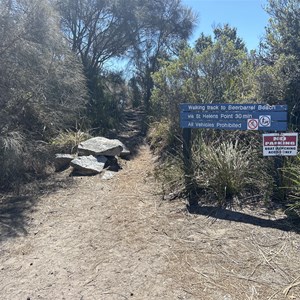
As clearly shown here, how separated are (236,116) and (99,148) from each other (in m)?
4.58

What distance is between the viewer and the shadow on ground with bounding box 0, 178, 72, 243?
5.23 meters

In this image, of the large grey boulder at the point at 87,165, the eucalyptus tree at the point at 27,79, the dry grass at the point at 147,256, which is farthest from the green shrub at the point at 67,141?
the dry grass at the point at 147,256

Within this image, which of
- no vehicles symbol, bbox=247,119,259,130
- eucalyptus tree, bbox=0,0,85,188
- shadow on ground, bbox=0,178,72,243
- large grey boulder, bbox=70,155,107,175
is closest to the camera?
shadow on ground, bbox=0,178,72,243

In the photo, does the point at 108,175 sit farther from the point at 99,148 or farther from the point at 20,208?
the point at 20,208

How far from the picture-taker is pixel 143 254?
168 inches

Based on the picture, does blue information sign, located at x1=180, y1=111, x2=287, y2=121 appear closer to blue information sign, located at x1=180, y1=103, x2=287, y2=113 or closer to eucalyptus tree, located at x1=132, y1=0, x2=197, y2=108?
blue information sign, located at x1=180, y1=103, x2=287, y2=113

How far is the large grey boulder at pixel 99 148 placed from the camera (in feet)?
30.8

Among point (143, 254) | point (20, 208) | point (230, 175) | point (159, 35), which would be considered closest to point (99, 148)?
point (20, 208)

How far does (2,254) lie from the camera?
4.45m

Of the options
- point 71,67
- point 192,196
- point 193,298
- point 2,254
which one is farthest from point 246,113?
point 71,67

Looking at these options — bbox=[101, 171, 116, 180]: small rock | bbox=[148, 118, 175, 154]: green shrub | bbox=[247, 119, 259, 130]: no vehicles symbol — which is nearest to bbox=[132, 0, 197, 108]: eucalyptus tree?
bbox=[148, 118, 175, 154]: green shrub

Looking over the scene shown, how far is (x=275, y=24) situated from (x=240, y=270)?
576 cm

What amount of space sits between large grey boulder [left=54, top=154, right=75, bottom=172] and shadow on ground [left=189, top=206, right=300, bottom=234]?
467 cm

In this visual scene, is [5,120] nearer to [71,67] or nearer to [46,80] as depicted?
[46,80]
